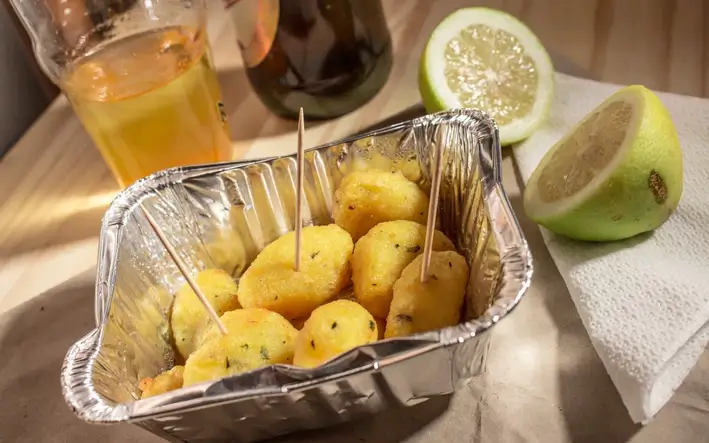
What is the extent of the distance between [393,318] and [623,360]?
0.20 meters

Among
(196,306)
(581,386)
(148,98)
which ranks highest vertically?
(148,98)

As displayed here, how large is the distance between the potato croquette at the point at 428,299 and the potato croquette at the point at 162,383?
0.63 feet

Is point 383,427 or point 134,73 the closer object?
point 383,427

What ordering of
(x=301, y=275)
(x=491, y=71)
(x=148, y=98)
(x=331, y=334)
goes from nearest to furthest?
(x=331, y=334) < (x=301, y=275) < (x=148, y=98) < (x=491, y=71)

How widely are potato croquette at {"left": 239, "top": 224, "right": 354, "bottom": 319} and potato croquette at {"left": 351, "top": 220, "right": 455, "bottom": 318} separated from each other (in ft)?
0.06

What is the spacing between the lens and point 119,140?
31.9 inches

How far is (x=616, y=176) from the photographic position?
0.65 m

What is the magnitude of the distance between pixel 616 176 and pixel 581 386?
0.20m

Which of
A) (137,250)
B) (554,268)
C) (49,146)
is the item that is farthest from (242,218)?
(49,146)

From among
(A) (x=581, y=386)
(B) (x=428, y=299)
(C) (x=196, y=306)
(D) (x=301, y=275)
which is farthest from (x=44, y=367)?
(A) (x=581, y=386)

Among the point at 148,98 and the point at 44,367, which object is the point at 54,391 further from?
the point at 148,98

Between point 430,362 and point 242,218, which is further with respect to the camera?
point 242,218

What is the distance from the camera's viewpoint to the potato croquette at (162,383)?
1.95 feet

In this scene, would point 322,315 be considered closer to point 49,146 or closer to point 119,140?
point 119,140
